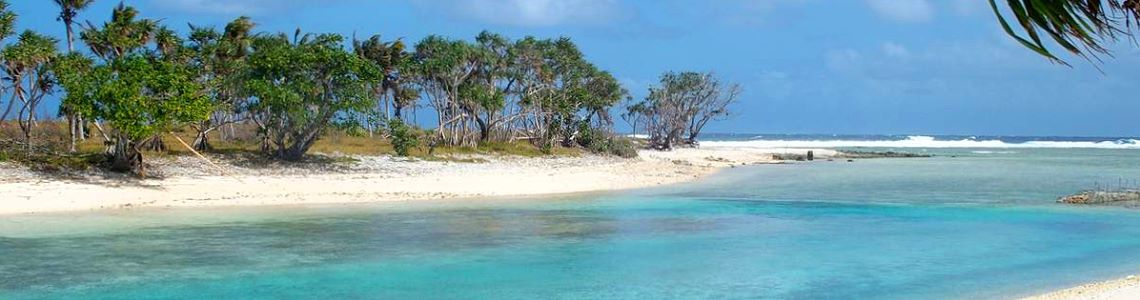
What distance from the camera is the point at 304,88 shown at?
3153 centimetres

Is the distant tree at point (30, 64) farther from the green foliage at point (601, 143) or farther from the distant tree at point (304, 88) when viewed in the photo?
the green foliage at point (601, 143)

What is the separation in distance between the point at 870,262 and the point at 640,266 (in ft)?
12.1

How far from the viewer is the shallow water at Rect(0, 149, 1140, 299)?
13.3 meters

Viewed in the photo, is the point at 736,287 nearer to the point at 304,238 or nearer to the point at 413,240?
the point at 413,240

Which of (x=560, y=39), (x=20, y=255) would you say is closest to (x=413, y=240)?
(x=20, y=255)

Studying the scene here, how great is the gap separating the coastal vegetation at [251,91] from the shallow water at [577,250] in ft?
Result: 15.7

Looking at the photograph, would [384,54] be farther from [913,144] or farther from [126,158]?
[913,144]

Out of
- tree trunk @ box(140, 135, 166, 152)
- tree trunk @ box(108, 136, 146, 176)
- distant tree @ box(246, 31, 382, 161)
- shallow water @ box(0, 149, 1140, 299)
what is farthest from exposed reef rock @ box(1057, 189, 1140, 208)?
tree trunk @ box(140, 135, 166, 152)

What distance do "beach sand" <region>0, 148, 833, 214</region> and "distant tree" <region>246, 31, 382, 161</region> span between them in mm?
1552

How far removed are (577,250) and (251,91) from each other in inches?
714

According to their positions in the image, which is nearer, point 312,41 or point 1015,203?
point 1015,203

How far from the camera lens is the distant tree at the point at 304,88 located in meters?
31.5

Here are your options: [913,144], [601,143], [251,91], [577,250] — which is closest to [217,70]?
[251,91]

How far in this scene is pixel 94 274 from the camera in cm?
1412
